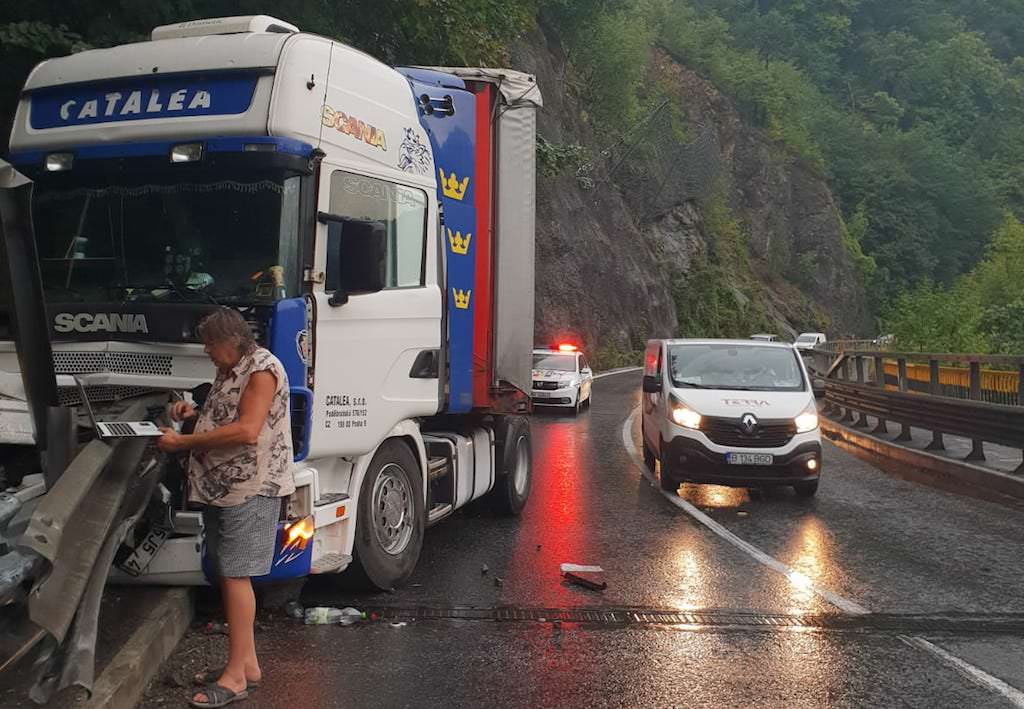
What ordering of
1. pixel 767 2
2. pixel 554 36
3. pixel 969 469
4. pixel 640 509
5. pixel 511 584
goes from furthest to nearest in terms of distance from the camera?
pixel 767 2
pixel 554 36
pixel 969 469
pixel 640 509
pixel 511 584

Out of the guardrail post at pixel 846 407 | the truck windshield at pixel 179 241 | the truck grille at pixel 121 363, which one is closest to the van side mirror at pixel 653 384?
the truck windshield at pixel 179 241

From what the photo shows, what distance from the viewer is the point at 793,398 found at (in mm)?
11336

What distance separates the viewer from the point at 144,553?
5.35 metres

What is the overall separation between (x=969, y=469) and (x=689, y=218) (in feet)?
175

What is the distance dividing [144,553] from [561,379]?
17.7m

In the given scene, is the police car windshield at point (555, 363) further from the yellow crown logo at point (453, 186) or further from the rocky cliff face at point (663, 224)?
the yellow crown logo at point (453, 186)

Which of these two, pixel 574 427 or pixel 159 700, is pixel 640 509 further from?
pixel 574 427

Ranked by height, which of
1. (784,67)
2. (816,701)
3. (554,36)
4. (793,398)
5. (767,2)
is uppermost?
(767,2)

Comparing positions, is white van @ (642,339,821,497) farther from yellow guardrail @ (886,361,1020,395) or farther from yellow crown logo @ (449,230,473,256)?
yellow guardrail @ (886,361,1020,395)

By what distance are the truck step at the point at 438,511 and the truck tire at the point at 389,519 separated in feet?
1.29

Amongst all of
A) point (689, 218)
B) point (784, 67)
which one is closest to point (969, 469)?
point (689, 218)

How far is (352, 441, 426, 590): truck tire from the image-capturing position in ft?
20.8

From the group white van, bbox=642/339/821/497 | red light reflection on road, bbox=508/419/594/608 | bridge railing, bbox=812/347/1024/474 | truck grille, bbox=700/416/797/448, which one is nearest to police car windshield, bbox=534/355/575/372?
bridge railing, bbox=812/347/1024/474

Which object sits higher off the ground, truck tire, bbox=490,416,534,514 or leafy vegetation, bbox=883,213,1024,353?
leafy vegetation, bbox=883,213,1024,353
